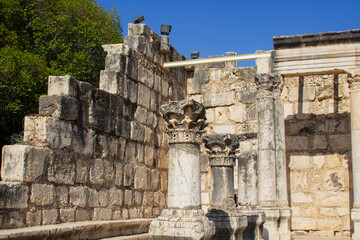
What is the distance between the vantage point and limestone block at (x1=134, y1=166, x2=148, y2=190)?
12.1m

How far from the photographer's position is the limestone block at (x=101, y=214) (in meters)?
10.1

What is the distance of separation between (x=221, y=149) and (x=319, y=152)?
5354mm

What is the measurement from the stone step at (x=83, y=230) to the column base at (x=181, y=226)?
1639 mm

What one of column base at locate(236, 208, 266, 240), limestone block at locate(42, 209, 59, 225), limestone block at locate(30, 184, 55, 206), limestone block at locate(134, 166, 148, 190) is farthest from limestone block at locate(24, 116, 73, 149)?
column base at locate(236, 208, 266, 240)

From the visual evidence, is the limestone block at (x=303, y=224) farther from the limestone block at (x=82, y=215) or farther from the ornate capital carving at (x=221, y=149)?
the limestone block at (x=82, y=215)

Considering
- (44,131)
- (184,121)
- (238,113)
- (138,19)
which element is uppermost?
(138,19)

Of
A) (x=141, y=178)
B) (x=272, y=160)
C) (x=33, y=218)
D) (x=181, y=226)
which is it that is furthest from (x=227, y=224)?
(x=272, y=160)

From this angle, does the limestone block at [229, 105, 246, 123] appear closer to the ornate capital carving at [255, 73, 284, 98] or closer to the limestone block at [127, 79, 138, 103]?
the ornate capital carving at [255, 73, 284, 98]

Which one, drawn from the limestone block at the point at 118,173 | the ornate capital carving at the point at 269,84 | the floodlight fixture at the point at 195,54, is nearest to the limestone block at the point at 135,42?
the limestone block at the point at 118,173

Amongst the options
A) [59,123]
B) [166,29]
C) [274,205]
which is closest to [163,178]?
[274,205]

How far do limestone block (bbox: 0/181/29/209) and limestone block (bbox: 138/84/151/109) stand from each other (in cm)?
510

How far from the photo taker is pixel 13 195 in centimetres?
780

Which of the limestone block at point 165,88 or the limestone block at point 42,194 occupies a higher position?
the limestone block at point 165,88

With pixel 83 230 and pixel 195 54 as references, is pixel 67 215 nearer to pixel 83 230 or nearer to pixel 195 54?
pixel 83 230
